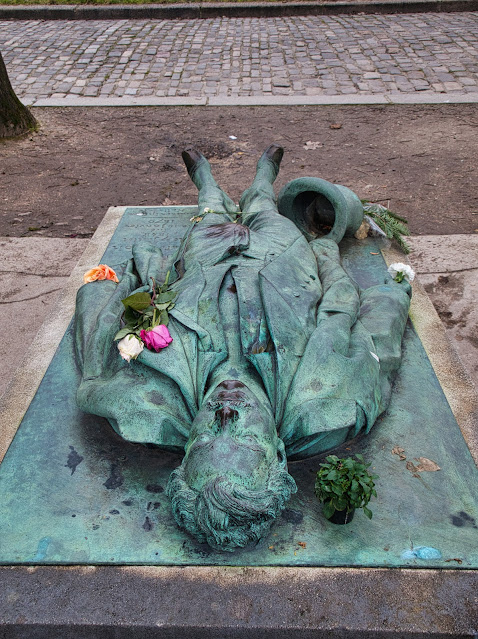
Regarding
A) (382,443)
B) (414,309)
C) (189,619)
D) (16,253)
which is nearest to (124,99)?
(16,253)

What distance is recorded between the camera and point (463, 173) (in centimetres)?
750

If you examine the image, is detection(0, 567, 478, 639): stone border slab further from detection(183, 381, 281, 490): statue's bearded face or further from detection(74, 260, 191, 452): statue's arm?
detection(74, 260, 191, 452): statue's arm

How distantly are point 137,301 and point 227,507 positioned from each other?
1305 mm

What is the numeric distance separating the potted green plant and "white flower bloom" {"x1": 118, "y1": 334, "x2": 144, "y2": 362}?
1.05 metres

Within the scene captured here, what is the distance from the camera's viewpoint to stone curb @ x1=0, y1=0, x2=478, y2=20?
1288cm

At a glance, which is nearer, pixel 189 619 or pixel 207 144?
pixel 189 619

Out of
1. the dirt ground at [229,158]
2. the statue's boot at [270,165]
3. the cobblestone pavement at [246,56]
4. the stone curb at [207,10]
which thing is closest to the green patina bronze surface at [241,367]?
the statue's boot at [270,165]

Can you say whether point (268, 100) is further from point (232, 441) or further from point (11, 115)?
point (232, 441)

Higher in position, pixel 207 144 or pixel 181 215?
pixel 181 215

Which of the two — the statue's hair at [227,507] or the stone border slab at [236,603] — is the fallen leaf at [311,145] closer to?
the statue's hair at [227,507]

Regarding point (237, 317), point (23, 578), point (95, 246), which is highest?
point (237, 317)

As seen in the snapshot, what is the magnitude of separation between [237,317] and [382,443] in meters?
0.96

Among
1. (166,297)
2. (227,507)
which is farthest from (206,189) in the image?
(227,507)

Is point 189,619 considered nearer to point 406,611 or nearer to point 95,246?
point 406,611
